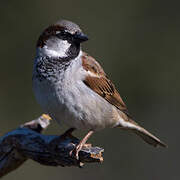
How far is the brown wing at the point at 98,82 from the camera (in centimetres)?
387

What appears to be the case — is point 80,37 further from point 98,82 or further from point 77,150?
Answer: point 77,150

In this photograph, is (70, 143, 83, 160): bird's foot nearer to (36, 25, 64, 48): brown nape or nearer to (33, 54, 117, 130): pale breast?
(33, 54, 117, 130): pale breast

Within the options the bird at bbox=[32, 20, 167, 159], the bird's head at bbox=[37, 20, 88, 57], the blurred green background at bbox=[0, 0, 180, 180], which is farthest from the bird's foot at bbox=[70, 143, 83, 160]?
the blurred green background at bbox=[0, 0, 180, 180]

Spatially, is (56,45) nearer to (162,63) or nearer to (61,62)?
(61,62)

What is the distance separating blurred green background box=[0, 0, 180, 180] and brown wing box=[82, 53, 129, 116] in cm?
178

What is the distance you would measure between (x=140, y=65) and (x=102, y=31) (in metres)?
0.76

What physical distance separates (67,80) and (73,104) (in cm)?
20

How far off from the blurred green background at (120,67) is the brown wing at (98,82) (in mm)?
1783

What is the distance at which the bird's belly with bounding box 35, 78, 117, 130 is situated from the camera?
11.9 feet

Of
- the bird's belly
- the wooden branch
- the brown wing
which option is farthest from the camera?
the brown wing

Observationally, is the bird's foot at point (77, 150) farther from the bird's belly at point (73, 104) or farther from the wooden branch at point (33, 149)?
the bird's belly at point (73, 104)

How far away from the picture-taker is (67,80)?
12.0 feet

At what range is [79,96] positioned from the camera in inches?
145

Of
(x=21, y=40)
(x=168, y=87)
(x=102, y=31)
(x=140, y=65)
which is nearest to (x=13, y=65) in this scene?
(x=21, y=40)
